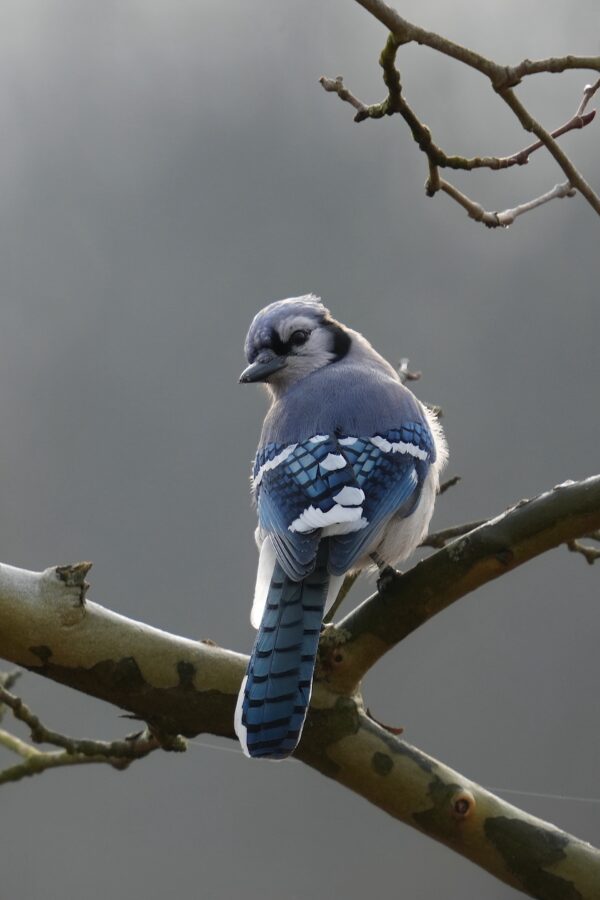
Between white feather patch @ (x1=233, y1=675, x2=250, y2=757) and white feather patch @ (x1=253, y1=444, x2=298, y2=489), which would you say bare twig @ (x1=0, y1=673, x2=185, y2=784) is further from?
white feather patch @ (x1=253, y1=444, x2=298, y2=489)

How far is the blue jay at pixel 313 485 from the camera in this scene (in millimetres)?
1090

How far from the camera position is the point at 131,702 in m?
1.15

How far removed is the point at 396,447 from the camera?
1450 mm

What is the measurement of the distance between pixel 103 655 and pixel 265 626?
0.17 m

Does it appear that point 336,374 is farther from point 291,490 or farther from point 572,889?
point 572,889

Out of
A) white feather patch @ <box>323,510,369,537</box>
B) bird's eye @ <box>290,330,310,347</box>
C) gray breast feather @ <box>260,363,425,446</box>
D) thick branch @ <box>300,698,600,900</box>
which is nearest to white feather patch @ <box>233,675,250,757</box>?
thick branch @ <box>300,698,600,900</box>

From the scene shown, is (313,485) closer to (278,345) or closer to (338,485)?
(338,485)

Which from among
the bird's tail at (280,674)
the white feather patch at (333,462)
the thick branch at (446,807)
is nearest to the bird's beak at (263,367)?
the white feather patch at (333,462)

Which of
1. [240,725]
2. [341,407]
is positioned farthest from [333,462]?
[240,725]

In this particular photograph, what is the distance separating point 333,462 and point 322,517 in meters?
0.12

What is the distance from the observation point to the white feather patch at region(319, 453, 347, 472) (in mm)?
1373

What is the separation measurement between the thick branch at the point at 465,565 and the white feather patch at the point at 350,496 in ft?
0.52

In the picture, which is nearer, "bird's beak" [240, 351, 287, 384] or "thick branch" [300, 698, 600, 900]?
"thick branch" [300, 698, 600, 900]

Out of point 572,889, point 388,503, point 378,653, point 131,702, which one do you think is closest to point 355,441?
point 388,503
